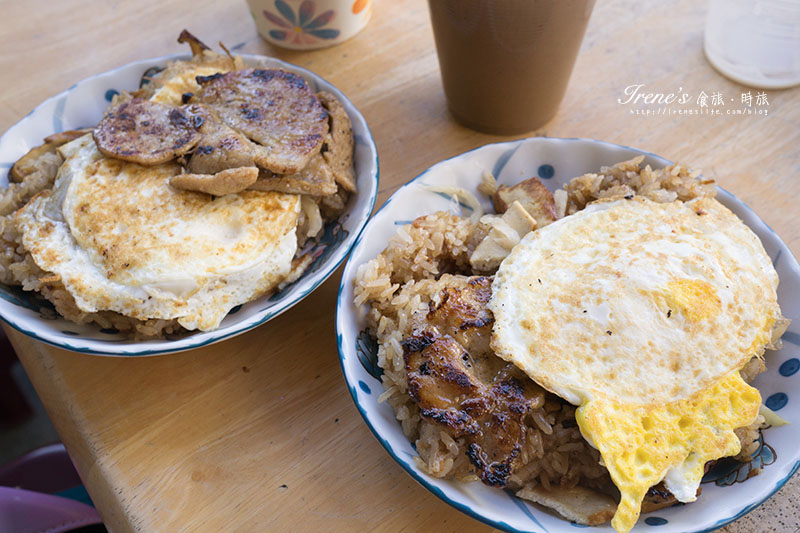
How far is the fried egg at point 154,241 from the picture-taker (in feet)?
5.35

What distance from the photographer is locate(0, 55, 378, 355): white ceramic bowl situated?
1.59 metres

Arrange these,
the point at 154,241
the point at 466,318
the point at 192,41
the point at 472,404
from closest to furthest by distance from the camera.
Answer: the point at 472,404 → the point at 466,318 → the point at 154,241 → the point at 192,41

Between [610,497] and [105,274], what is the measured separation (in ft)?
4.45

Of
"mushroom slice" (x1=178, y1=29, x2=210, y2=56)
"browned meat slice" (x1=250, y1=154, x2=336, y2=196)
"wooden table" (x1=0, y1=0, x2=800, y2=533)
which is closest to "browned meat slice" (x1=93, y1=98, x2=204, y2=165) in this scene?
"browned meat slice" (x1=250, y1=154, x2=336, y2=196)

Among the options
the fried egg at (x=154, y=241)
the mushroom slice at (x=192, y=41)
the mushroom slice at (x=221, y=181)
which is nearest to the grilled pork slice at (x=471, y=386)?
the fried egg at (x=154, y=241)

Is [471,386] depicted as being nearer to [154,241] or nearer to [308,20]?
[154,241]

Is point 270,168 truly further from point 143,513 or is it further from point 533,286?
point 143,513

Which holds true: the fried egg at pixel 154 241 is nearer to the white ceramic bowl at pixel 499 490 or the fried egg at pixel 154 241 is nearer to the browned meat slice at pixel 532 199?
the white ceramic bowl at pixel 499 490

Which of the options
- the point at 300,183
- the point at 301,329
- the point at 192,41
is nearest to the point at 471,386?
the point at 301,329

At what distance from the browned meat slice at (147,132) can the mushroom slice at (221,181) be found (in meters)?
0.11

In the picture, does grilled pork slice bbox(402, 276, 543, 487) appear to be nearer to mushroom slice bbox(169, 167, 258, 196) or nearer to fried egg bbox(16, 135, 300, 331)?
fried egg bbox(16, 135, 300, 331)

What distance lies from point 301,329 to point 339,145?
1.91 ft

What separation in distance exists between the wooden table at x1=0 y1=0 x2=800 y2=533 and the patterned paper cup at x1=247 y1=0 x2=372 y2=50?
0.06 metres

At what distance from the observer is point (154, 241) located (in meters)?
1.68
